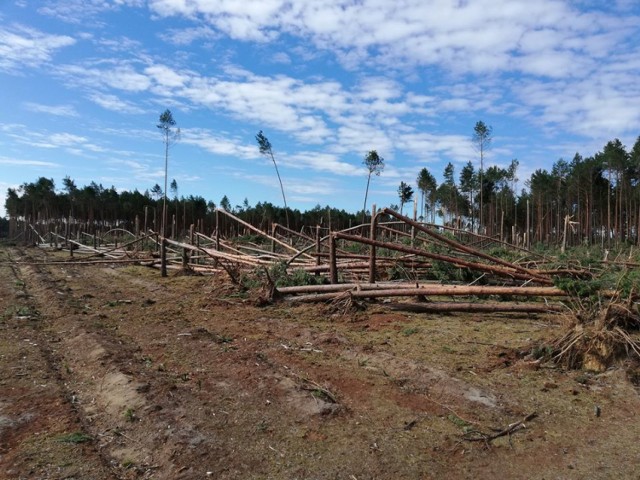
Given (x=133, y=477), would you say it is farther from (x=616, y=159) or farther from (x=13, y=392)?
(x=616, y=159)

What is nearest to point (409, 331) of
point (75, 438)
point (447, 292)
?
point (447, 292)

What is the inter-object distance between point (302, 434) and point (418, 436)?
777 mm

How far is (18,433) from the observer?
3127 mm

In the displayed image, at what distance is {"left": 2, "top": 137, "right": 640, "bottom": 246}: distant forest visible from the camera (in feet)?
131

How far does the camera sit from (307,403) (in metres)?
3.64

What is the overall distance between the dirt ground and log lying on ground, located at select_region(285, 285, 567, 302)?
39cm

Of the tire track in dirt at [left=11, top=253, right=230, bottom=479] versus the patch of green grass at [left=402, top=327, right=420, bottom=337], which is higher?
the patch of green grass at [left=402, top=327, right=420, bottom=337]

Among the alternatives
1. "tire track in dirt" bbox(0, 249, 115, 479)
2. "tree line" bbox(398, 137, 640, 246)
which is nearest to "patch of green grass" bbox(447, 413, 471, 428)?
"tire track in dirt" bbox(0, 249, 115, 479)

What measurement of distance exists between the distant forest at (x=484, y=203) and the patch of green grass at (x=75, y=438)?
37224mm

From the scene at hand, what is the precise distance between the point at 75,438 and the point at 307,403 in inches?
63.0

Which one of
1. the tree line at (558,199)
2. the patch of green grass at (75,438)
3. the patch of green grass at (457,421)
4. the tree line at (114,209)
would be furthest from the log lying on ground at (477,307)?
the tree line at (114,209)

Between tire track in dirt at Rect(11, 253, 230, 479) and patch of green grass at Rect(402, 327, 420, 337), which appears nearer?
tire track in dirt at Rect(11, 253, 230, 479)

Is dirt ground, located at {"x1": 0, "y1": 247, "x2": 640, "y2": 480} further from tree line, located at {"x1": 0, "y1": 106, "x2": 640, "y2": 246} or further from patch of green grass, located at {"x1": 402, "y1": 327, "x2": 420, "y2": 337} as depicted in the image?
tree line, located at {"x1": 0, "y1": 106, "x2": 640, "y2": 246}

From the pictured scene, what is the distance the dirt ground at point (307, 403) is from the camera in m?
2.79
